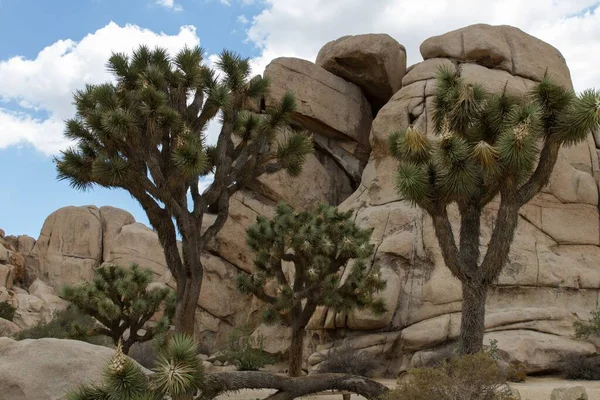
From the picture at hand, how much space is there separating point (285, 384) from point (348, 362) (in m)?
8.03

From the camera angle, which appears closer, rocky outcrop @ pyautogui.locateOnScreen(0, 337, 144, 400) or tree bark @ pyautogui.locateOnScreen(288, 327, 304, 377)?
rocky outcrop @ pyautogui.locateOnScreen(0, 337, 144, 400)

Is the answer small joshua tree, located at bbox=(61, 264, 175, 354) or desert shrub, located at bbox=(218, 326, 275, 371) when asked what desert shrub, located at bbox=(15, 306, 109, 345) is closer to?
small joshua tree, located at bbox=(61, 264, 175, 354)

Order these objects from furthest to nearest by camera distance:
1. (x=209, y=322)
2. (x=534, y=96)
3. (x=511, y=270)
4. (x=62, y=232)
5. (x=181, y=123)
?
(x=62, y=232) → (x=209, y=322) → (x=511, y=270) → (x=181, y=123) → (x=534, y=96)

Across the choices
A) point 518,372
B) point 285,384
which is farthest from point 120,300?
point 518,372

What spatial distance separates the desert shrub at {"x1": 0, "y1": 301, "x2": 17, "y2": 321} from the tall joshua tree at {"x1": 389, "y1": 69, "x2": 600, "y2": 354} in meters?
21.7

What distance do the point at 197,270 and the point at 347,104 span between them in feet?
51.8

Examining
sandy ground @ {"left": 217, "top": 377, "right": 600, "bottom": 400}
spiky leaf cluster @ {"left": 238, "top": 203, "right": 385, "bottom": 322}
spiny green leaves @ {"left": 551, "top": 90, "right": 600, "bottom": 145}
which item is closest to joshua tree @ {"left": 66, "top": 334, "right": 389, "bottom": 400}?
sandy ground @ {"left": 217, "top": 377, "right": 600, "bottom": 400}

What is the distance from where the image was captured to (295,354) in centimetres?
1723

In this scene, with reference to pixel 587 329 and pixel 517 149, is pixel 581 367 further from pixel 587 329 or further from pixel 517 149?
pixel 517 149

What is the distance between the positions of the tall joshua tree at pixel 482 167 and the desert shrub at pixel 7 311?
21.7m

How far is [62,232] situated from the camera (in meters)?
32.7

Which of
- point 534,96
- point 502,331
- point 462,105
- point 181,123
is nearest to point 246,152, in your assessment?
point 181,123

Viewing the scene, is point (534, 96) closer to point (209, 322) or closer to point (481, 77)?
point (481, 77)

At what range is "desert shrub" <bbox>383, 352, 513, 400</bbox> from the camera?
7.78m
